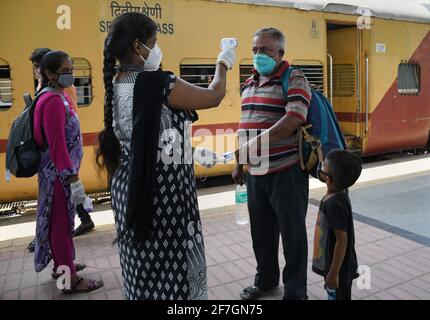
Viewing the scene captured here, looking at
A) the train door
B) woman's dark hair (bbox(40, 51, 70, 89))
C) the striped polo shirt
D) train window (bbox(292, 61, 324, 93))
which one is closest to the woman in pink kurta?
woman's dark hair (bbox(40, 51, 70, 89))

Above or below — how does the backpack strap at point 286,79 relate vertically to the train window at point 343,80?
below

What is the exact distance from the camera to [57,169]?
120 inches

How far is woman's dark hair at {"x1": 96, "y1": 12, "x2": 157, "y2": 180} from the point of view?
Answer: 1.89 m

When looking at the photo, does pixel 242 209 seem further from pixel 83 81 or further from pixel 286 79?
pixel 286 79

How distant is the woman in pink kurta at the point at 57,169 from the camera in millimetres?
2994

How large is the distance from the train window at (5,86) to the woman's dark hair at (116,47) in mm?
3463

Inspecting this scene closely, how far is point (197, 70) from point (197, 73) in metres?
0.04

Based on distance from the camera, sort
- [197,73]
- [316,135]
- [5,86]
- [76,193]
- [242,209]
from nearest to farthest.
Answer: [316,135], [76,193], [5,86], [242,209], [197,73]

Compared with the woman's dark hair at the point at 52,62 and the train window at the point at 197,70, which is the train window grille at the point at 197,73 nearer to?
the train window at the point at 197,70

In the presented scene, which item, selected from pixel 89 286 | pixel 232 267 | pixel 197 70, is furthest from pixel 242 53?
pixel 89 286

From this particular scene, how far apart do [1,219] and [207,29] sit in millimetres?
3322

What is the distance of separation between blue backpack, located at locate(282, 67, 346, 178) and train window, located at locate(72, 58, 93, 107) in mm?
3185

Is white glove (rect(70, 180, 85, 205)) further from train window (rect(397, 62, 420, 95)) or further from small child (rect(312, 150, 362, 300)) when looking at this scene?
train window (rect(397, 62, 420, 95))

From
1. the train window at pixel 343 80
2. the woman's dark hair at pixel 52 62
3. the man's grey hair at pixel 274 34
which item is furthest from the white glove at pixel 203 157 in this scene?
the train window at pixel 343 80
